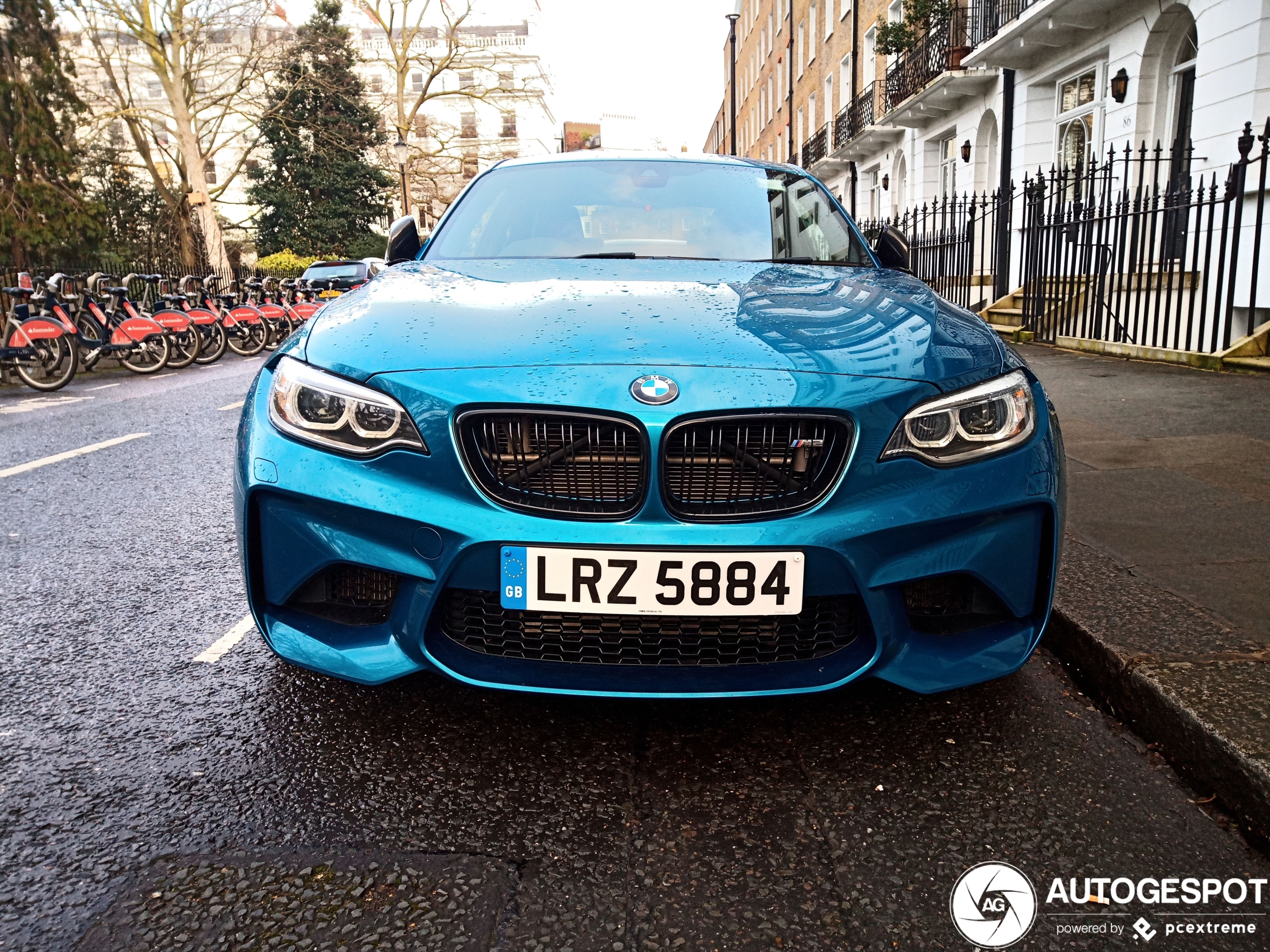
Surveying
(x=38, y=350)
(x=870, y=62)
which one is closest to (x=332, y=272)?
(x=38, y=350)

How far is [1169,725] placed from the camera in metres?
2.03

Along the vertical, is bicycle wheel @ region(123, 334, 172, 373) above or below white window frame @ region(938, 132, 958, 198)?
below

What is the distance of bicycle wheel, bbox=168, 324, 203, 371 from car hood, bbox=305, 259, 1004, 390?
1120cm

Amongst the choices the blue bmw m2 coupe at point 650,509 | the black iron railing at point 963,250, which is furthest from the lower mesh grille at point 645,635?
the black iron railing at point 963,250

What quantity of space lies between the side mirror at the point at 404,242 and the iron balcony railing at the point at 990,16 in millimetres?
14111

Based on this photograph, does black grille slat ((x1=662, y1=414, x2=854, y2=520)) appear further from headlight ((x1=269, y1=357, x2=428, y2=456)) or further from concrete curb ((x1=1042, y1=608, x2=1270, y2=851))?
concrete curb ((x1=1042, y1=608, x2=1270, y2=851))

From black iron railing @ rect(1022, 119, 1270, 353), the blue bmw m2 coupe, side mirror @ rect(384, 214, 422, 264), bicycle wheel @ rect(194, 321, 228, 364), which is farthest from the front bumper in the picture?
bicycle wheel @ rect(194, 321, 228, 364)

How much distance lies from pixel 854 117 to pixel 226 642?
27256mm

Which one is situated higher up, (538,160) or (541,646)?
(538,160)

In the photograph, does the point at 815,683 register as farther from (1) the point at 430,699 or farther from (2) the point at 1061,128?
(2) the point at 1061,128

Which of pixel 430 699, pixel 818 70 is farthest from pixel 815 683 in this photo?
pixel 818 70

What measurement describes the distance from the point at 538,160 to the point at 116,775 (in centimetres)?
276

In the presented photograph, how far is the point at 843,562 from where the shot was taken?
1.85 meters

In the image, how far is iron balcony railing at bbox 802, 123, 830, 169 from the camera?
3173 cm
